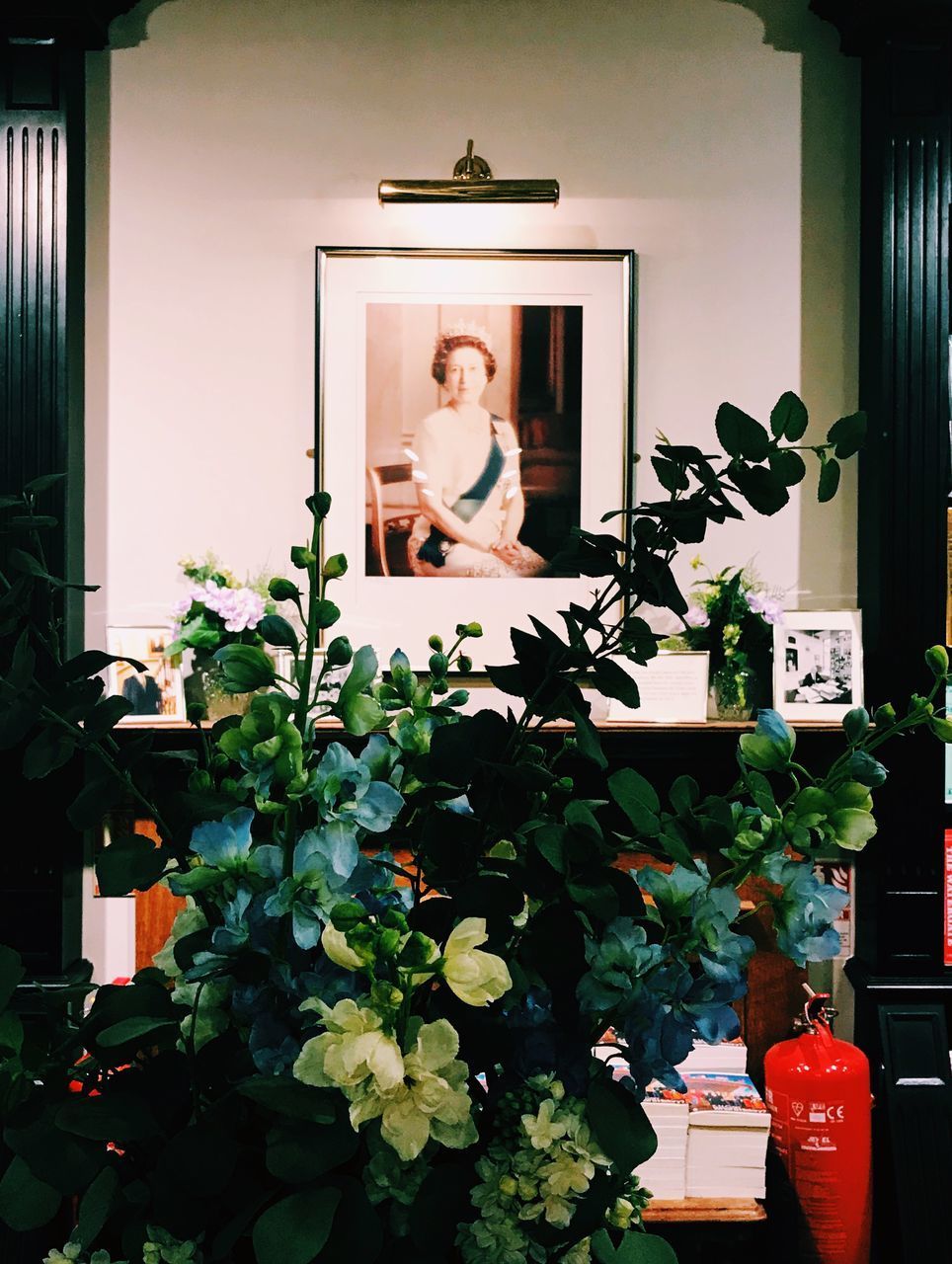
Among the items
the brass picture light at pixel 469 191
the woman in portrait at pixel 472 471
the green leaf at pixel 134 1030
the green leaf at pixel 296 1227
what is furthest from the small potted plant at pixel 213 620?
the green leaf at pixel 296 1227

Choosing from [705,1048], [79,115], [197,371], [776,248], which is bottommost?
[705,1048]

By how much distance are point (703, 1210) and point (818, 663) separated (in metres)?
1.21

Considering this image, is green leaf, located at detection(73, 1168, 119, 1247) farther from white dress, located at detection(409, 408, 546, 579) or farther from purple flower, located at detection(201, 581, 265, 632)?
white dress, located at detection(409, 408, 546, 579)

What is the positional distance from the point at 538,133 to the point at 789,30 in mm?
681

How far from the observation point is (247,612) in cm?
250

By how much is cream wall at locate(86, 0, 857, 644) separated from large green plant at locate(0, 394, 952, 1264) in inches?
84.2

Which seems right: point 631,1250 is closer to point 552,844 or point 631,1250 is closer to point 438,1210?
point 438,1210

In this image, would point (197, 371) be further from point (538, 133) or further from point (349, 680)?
point (349, 680)

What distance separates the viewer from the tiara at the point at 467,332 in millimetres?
2740

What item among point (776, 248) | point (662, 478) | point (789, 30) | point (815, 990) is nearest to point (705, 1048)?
point (815, 990)

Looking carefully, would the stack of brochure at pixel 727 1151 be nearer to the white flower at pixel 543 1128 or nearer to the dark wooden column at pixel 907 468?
the dark wooden column at pixel 907 468

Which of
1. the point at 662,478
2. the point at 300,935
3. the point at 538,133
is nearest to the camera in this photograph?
the point at 300,935

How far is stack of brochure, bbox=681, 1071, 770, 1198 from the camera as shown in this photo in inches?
89.4

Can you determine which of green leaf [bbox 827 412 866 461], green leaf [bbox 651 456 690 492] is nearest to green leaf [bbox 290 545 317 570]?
green leaf [bbox 651 456 690 492]
